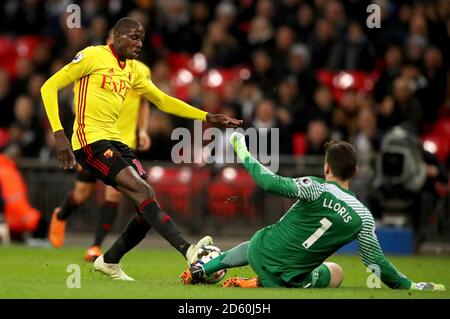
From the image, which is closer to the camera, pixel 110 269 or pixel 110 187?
pixel 110 269

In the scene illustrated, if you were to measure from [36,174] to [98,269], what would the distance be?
7.40 m

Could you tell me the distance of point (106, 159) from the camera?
962cm

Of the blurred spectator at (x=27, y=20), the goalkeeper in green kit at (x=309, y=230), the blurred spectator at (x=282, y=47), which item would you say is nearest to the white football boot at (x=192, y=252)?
the goalkeeper in green kit at (x=309, y=230)

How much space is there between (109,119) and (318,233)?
8.15 ft

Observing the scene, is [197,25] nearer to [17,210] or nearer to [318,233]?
[17,210]

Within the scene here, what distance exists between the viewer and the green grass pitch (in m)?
8.29

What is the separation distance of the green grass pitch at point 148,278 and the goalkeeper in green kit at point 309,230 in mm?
185

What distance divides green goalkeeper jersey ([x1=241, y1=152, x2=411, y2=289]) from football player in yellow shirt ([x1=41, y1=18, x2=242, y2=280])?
1.26 meters

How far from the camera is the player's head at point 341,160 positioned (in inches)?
335

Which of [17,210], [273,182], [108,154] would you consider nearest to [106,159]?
[108,154]

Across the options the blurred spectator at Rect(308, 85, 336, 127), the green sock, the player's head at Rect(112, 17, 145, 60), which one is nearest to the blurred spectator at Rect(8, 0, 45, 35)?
the blurred spectator at Rect(308, 85, 336, 127)

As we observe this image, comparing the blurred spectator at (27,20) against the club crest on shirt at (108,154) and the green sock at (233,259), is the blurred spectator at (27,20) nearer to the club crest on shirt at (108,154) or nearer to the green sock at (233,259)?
the club crest on shirt at (108,154)

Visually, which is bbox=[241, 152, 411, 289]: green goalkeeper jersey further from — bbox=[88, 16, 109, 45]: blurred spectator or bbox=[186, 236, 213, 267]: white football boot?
bbox=[88, 16, 109, 45]: blurred spectator

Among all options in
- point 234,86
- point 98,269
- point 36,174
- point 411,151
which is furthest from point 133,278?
point 234,86
